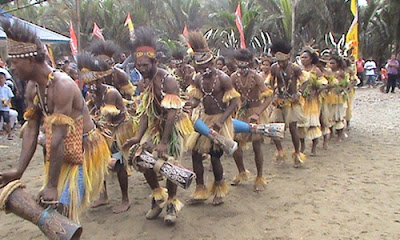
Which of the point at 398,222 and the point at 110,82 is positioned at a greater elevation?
the point at 110,82

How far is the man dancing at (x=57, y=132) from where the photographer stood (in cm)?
272

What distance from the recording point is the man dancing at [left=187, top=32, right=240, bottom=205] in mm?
4504

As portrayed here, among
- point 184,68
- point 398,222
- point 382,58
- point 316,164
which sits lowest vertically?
point 382,58

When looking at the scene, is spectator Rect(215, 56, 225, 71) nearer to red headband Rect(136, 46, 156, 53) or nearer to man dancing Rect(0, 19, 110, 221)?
red headband Rect(136, 46, 156, 53)

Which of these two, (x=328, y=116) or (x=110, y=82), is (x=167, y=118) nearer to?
(x=110, y=82)

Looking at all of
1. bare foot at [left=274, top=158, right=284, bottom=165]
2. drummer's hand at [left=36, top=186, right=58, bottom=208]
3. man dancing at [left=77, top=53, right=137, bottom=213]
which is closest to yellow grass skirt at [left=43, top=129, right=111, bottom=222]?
drummer's hand at [left=36, top=186, right=58, bottom=208]

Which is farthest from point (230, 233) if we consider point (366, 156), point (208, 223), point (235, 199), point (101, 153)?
point (366, 156)

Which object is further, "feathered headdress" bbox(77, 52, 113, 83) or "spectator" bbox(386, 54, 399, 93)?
"spectator" bbox(386, 54, 399, 93)

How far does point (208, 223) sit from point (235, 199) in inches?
32.2

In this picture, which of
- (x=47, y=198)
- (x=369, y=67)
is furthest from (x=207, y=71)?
(x=369, y=67)

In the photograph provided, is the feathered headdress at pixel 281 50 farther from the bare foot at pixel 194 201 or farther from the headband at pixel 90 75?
the headband at pixel 90 75

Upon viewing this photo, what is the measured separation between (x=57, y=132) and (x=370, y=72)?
20.6 m

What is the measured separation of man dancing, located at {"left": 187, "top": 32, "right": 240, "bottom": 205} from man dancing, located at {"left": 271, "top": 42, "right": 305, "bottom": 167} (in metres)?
1.74

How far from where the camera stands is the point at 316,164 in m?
6.57
